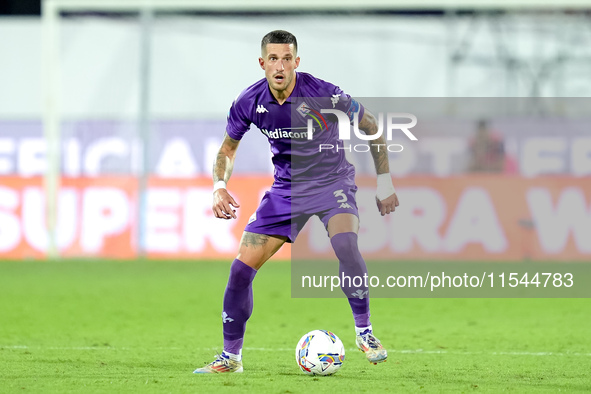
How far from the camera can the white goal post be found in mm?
16312

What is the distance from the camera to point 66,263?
16.5 m

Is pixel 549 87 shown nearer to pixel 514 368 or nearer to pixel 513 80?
pixel 513 80

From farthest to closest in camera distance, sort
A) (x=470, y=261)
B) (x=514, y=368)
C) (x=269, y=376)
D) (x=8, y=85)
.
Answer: (x=8, y=85), (x=470, y=261), (x=514, y=368), (x=269, y=376)

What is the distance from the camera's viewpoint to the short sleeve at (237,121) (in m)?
6.55

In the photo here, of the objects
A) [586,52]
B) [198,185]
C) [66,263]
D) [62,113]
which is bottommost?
[66,263]

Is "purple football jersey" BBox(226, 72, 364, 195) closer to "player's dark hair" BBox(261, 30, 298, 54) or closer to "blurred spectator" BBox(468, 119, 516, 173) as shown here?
"player's dark hair" BBox(261, 30, 298, 54)

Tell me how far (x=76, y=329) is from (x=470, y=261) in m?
8.04

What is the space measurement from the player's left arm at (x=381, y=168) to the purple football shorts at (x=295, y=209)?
0.66 ft

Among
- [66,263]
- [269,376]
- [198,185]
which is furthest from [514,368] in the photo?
[66,263]

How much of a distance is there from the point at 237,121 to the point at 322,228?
911 cm

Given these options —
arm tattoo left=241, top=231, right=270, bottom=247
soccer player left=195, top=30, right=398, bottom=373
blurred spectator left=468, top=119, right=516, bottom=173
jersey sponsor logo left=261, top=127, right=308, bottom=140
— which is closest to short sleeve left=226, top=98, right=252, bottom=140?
soccer player left=195, top=30, right=398, bottom=373

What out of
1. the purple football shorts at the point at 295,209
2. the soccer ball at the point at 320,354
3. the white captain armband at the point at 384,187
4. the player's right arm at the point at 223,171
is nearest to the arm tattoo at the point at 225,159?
the player's right arm at the point at 223,171

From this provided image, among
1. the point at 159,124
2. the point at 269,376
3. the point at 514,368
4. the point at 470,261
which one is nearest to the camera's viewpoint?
the point at 269,376

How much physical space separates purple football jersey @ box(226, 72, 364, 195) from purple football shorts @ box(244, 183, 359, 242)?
0.20ft
